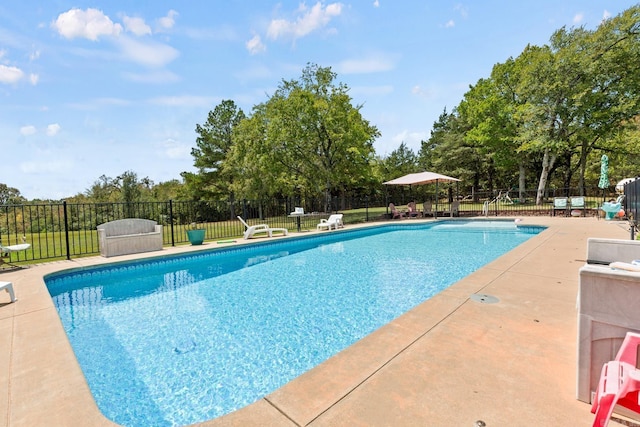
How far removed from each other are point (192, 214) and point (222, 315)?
16642 mm

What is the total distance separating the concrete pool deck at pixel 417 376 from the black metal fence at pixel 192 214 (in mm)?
4558

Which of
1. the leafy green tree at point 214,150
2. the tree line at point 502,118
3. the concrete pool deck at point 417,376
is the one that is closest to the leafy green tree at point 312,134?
the tree line at point 502,118

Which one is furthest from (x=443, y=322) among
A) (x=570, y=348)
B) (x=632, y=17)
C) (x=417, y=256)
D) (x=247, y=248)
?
(x=632, y=17)

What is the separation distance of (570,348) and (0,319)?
5.82 metres

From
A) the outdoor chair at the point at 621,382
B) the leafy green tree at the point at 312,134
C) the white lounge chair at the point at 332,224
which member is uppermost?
the leafy green tree at the point at 312,134

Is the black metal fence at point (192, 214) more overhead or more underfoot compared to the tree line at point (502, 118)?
more underfoot

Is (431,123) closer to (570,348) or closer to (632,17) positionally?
(632,17)

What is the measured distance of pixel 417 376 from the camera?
6.56ft

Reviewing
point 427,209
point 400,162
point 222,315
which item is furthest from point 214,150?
point 222,315

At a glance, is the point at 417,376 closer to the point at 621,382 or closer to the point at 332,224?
the point at 621,382

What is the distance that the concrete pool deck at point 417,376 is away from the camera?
166 cm

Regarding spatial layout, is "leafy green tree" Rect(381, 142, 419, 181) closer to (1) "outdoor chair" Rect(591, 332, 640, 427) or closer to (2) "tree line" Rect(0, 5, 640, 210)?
(2) "tree line" Rect(0, 5, 640, 210)

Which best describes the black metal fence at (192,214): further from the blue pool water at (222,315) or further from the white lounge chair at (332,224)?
the blue pool water at (222,315)

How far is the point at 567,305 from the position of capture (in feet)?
10.5
